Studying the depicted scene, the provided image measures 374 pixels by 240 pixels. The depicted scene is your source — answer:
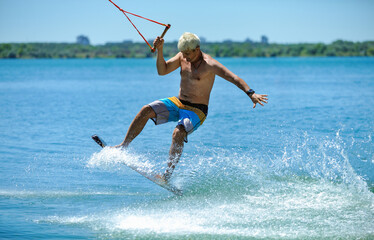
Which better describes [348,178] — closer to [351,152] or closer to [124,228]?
[351,152]

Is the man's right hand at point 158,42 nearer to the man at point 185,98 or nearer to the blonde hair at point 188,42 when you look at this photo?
the man at point 185,98

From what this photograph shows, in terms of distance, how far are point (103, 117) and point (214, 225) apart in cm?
1205

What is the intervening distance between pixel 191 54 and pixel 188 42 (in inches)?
7.0

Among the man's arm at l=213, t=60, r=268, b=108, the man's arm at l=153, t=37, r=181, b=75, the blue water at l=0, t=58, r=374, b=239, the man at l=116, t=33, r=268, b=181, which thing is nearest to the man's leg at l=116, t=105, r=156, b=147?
the man at l=116, t=33, r=268, b=181

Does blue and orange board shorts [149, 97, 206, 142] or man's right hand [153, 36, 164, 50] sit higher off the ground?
man's right hand [153, 36, 164, 50]

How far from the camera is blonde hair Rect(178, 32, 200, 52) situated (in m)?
6.46

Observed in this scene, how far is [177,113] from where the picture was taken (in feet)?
22.6

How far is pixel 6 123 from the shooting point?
1516 centimetres

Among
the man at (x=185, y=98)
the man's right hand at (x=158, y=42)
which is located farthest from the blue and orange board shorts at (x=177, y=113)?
the man's right hand at (x=158, y=42)

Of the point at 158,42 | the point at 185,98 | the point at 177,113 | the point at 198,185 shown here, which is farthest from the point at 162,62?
the point at 198,185

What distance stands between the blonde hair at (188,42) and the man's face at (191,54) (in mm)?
53

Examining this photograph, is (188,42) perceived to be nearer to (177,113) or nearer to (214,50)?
(177,113)

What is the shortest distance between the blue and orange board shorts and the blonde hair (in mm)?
791

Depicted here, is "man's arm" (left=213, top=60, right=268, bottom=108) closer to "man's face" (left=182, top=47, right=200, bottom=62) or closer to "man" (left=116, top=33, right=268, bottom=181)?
"man" (left=116, top=33, right=268, bottom=181)
